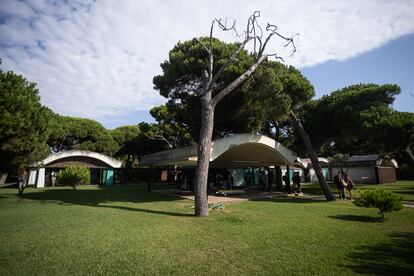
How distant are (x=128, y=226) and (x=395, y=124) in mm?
15469

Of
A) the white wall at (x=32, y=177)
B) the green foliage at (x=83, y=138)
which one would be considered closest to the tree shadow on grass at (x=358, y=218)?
the white wall at (x=32, y=177)

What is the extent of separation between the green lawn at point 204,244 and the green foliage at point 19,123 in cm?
527

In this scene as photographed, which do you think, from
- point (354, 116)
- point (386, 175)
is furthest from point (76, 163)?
point (386, 175)

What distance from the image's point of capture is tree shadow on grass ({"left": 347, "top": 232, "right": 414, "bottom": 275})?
4.77 metres

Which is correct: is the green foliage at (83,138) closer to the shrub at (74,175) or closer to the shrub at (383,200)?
the shrub at (74,175)

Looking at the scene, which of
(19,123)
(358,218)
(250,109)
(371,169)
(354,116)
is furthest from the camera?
(371,169)

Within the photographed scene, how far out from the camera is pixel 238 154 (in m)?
21.2

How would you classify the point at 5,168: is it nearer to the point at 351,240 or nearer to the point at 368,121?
the point at 351,240

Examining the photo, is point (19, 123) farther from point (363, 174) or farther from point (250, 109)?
point (363, 174)

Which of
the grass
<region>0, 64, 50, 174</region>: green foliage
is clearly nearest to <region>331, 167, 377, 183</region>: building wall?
the grass

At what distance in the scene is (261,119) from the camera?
1933 centimetres

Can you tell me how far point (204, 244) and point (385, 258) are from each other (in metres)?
3.95

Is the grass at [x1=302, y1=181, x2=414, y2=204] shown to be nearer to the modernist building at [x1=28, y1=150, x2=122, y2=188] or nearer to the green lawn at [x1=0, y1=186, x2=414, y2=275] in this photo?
the green lawn at [x1=0, y1=186, x2=414, y2=275]

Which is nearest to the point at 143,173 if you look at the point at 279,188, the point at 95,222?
the point at 279,188
